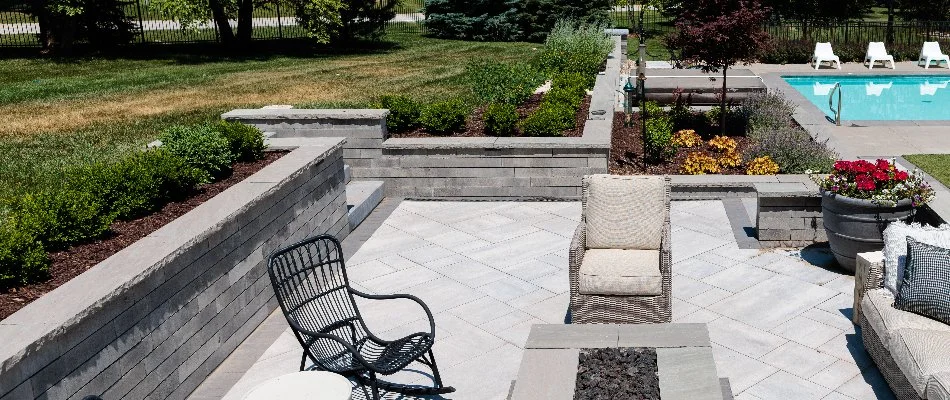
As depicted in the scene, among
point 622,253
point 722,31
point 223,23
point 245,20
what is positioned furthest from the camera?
point 245,20

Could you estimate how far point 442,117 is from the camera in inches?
468

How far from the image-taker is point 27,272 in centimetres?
604

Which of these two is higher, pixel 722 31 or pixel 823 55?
pixel 722 31

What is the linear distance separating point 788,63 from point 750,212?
51.5 ft

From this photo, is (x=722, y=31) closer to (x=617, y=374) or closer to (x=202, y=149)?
(x=202, y=149)

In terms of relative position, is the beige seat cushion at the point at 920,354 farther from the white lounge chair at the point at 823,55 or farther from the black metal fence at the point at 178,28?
the black metal fence at the point at 178,28

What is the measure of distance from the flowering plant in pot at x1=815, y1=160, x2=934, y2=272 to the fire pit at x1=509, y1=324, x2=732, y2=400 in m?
2.66

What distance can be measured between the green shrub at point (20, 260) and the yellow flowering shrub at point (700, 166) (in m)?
7.69

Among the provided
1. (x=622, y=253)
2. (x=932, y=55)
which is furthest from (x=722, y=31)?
(x=932, y=55)

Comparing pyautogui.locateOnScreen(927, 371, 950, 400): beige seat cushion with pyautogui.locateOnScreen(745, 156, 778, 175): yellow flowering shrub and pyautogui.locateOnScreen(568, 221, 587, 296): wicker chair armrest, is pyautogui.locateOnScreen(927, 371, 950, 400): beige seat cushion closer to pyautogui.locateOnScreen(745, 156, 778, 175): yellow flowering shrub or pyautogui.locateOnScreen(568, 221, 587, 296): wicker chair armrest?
pyautogui.locateOnScreen(568, 221, 587, 296): wicker chair armrest

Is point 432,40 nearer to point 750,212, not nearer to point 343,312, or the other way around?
point 750,212

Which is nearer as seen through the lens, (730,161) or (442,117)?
(730,161)

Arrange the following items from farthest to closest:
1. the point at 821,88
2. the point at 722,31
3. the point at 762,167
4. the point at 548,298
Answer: the point at 821,88 < the point at 722,31 < the point at 762,167 < the point at 548,298

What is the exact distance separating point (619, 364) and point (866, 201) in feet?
11.8
